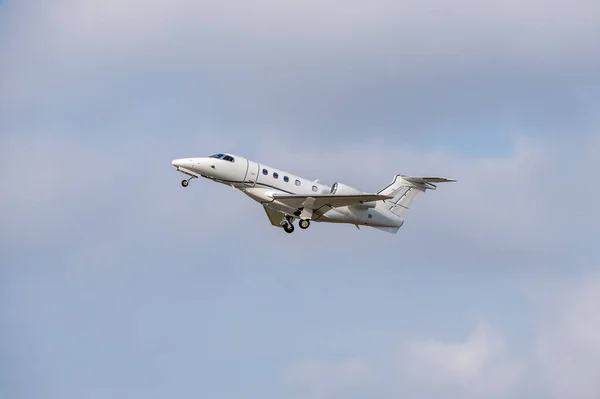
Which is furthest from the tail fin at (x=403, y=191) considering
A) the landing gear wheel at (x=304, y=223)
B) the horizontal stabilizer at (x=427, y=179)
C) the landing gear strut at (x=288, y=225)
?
the landing gear strut at (x=288, y=225)

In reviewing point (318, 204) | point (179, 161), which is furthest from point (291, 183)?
point (179, 161)

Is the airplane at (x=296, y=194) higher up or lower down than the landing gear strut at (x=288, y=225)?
higher up

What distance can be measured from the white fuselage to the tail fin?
1.68 meters

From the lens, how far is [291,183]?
236ft

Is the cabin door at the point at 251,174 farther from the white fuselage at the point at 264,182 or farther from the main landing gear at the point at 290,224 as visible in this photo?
the main landing gear at the point at 290,224

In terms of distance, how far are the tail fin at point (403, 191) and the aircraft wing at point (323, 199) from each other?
14.3ft

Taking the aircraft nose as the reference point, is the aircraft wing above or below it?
below

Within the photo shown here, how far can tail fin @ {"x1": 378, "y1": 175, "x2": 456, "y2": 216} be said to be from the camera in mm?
75188

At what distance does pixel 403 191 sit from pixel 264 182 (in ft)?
29.0

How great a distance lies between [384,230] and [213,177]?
11.0 meters

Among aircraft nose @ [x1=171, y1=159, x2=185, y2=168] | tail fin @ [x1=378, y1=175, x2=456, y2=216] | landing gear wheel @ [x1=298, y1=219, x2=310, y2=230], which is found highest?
tail fin @ [x1=378, y1=175, x2=456, y2=216]

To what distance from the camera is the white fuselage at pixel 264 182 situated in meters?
70.2

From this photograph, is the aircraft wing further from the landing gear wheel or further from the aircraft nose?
the aircraft nose

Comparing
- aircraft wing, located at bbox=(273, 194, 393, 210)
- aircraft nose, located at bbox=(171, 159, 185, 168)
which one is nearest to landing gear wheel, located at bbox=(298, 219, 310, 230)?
aircraft wing, located at bbox=(273, 194, 393, 210)
